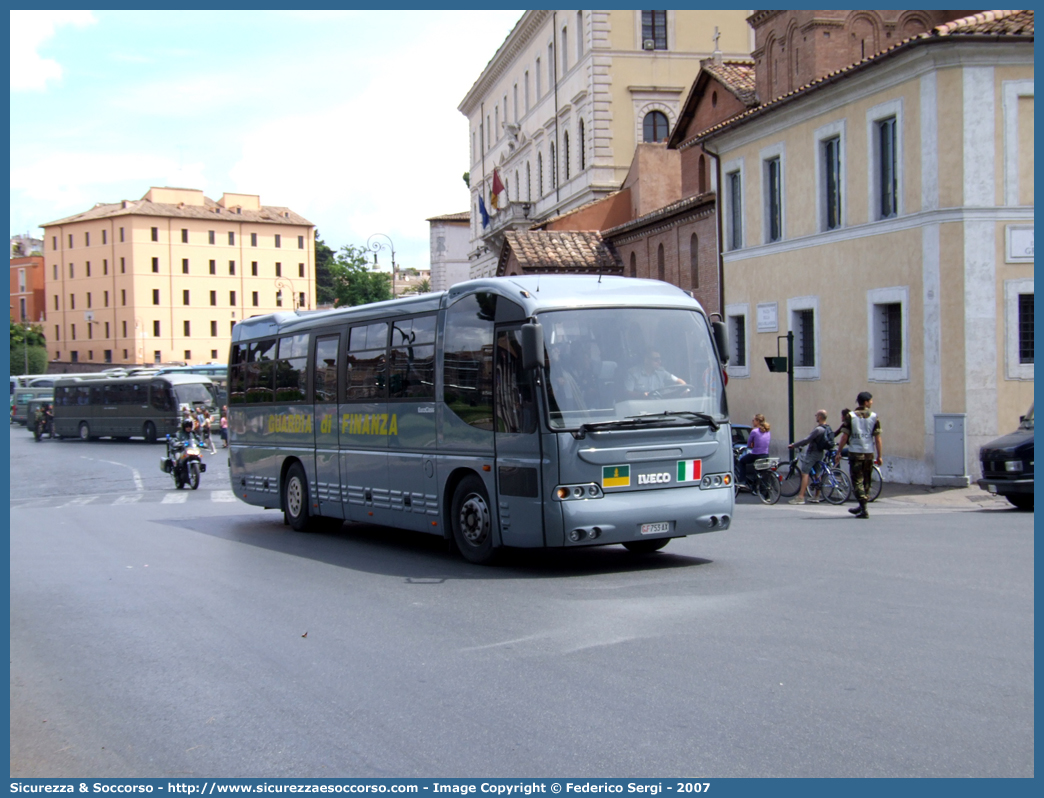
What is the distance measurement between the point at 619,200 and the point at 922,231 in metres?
28.4

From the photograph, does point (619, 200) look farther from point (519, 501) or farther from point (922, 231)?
point (519, 501)

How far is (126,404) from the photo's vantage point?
5644cm

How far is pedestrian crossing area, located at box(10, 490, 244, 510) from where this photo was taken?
25.2 m

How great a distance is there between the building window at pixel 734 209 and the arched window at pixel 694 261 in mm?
3636

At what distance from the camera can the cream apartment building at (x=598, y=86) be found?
198 feet

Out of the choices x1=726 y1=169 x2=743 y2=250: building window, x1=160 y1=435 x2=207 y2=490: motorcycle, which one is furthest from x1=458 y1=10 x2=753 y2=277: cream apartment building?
x1=160 y1=435 x2=207 y2=490: motorcycle

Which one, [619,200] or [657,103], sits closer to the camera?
[619,200]

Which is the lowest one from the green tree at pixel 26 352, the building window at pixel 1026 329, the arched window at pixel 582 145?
the building window at pixel 1026 329

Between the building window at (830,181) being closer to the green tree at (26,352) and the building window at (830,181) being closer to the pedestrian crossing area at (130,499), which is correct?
the pedestrian crossing area at (130,499)

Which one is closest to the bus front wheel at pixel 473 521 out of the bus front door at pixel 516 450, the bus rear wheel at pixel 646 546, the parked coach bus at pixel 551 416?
the parked coach bus at pixel 551 416

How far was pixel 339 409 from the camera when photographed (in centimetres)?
1534

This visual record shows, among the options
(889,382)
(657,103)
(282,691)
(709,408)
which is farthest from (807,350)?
(657,103)

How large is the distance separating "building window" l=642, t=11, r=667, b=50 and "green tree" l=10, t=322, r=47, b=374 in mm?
66474

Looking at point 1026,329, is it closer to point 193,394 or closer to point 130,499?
point 130,499
